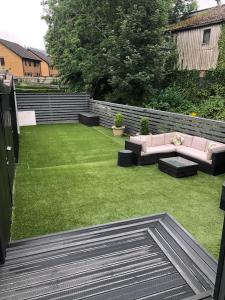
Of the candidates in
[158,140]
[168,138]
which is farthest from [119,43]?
[158,140]

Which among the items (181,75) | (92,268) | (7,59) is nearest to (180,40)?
(181,75)

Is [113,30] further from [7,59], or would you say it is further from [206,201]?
[7,59]

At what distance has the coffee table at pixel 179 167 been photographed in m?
5.60

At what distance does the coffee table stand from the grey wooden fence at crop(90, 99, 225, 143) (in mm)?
1201

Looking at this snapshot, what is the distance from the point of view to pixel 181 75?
1466 cm

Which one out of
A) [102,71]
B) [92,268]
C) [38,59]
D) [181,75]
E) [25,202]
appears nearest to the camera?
[92,268]

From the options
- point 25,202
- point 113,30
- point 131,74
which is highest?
point 113,30

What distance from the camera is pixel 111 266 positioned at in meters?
2.63

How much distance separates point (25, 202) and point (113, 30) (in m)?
10.2

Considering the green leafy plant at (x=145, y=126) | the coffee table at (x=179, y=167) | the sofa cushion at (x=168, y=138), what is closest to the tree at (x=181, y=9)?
the green leafy plant at (x=145, y=126)

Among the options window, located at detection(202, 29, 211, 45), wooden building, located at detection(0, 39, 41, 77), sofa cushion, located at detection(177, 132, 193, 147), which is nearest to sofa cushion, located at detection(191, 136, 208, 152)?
sofa cushion, located at detection(177, 132, 193, 147)

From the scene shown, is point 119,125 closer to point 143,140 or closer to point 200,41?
point 143,140

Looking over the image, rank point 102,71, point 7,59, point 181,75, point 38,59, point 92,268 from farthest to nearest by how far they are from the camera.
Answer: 1. point 38,59
2. point 7,59
3. point 181,75
4. point 102,71
5. point 92,268

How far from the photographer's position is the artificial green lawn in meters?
3.84
